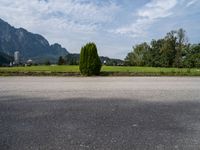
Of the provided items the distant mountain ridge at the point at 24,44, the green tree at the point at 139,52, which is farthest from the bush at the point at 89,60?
the distant mountain ridge at the point at 24,44

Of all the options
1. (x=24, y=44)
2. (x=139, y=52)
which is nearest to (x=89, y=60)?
(x=139, y=52)

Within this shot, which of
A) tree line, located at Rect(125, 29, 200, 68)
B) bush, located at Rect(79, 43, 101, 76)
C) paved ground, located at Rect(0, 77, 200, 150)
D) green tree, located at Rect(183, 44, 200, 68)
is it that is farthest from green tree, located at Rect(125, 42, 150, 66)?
paved ground, located at Rect(0, 77, 200, 150)

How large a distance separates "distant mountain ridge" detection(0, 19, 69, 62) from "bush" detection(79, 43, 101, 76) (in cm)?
13057

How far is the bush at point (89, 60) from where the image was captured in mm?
20531

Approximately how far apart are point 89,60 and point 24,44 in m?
151

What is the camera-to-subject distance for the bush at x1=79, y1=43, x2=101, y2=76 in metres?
20.5

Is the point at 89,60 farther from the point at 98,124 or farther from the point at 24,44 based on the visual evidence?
the point at 24,44

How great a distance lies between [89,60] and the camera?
20.7m

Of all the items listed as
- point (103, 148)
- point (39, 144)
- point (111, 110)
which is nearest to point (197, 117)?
point (111, 110)

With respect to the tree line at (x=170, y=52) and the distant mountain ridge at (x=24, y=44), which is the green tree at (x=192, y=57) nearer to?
the tree line at (x=170, y=52)

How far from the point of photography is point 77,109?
7.17m

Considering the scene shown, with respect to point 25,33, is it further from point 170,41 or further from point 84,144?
point 84,144

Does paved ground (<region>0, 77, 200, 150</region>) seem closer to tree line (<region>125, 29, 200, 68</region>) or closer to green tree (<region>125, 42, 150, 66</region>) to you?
→ tree line (<region>125, 29, 200, 68</region>)

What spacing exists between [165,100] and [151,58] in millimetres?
50529
